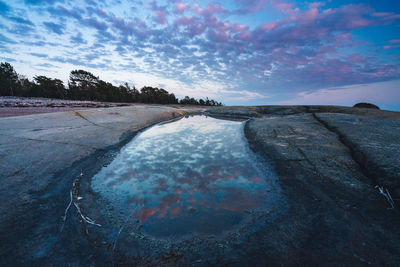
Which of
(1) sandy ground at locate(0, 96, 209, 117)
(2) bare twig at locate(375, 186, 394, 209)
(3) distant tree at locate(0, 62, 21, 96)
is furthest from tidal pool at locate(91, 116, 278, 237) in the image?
(3) distant tree at locate(0, 62, 21, 96)

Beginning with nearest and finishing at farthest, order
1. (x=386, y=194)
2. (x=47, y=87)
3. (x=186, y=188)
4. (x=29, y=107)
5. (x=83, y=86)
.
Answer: (x=386, y=194) → (x=186, y=188) → (x=29, y=107) → (x=47, y=87) → (x=83, y=86)

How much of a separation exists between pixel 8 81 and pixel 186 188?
190 feet

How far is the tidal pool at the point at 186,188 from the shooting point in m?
2.16

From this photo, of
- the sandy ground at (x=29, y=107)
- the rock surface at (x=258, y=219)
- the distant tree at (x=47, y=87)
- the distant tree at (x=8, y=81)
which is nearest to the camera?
the rock surface at (x=258, y=219)

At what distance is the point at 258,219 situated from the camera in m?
2.17

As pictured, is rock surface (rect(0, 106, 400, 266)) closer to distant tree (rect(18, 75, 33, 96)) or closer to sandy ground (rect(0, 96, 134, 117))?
sandy ground (rect(0, 96, 134, 117))

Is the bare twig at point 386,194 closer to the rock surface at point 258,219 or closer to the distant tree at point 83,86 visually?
the rock surface at point 258,219

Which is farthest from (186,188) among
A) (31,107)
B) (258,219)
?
(31,107)

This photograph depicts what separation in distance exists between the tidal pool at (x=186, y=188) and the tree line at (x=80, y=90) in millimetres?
46965

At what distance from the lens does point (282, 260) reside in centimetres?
153

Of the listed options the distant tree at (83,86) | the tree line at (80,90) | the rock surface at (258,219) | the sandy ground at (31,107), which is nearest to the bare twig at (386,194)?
the rock surface at (258,219)

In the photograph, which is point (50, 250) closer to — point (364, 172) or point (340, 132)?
point (364, 172)

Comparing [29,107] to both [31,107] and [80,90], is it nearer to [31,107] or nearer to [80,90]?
[31,107]

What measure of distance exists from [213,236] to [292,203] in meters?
1.42
